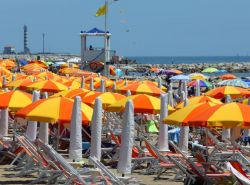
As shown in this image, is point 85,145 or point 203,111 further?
point 85,145

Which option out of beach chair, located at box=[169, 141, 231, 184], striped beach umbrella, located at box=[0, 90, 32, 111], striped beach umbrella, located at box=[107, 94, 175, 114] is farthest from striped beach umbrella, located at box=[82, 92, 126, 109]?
beach chair, located at box=[169, 141, 231, 184]

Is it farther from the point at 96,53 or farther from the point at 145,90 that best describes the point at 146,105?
the point at 96,53

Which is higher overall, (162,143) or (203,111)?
(203,111)

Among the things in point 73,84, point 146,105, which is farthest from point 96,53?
point 146,105

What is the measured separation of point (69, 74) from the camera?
3675cm

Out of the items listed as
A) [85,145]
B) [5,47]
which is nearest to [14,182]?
[85,145]

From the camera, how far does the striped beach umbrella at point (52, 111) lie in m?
11.4

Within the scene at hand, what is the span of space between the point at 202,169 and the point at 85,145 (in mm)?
4521

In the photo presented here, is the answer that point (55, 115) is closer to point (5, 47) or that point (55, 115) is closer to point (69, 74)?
point (69, 74)

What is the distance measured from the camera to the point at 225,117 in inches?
422

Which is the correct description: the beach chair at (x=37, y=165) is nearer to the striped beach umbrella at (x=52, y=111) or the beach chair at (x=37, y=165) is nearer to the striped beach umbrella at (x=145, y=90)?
the striped beach umbrella at (x=52, y=111)

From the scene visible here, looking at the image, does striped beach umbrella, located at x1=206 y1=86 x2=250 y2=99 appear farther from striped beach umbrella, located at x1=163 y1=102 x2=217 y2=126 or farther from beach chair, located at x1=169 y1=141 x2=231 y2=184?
beach chair, located at x1=169 y1=141 x2=231 y2=184

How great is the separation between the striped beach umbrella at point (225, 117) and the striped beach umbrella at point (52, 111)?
1.93 m

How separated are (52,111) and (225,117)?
2.67 m
